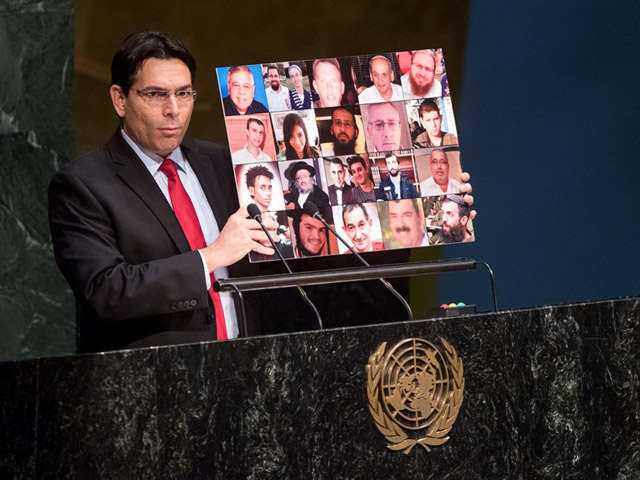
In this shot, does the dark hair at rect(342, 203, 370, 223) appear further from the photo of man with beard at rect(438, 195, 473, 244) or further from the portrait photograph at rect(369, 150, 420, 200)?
the photo of man with beard at rect(438, 195, 473, 244)

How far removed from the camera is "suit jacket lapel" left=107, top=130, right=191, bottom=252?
9.88ft

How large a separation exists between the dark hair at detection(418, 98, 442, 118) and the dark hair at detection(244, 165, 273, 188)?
55 centimetres

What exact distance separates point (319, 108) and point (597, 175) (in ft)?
5.53

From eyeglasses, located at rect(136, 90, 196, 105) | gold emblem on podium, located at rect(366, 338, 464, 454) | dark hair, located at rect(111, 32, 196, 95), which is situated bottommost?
gold emblem on podium, located at rect(366, 338, 464, 454)

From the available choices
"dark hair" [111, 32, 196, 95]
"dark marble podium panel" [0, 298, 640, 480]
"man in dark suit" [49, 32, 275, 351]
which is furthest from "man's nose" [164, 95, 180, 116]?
"dark marble podium panel" [0, 298, 640, 480]

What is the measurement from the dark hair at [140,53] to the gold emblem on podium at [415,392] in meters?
1.31

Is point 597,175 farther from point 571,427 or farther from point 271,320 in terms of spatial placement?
point 571,427

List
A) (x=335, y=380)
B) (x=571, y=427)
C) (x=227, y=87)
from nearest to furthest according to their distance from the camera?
1. (x=335, y=380)
2. (x=571, y=427)
3. (x=227, y=87)

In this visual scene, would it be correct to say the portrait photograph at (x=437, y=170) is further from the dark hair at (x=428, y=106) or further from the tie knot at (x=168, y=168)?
the tie knot at (x=168, y=168)

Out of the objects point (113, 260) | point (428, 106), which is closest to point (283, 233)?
point (113, 260)

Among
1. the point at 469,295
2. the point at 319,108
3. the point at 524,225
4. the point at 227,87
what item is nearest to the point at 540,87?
the point at 524,225

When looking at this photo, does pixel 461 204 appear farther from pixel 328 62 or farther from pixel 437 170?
pixel 328 62

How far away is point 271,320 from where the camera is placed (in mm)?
3865

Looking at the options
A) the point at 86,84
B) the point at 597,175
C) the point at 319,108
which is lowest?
the point at 597,175
